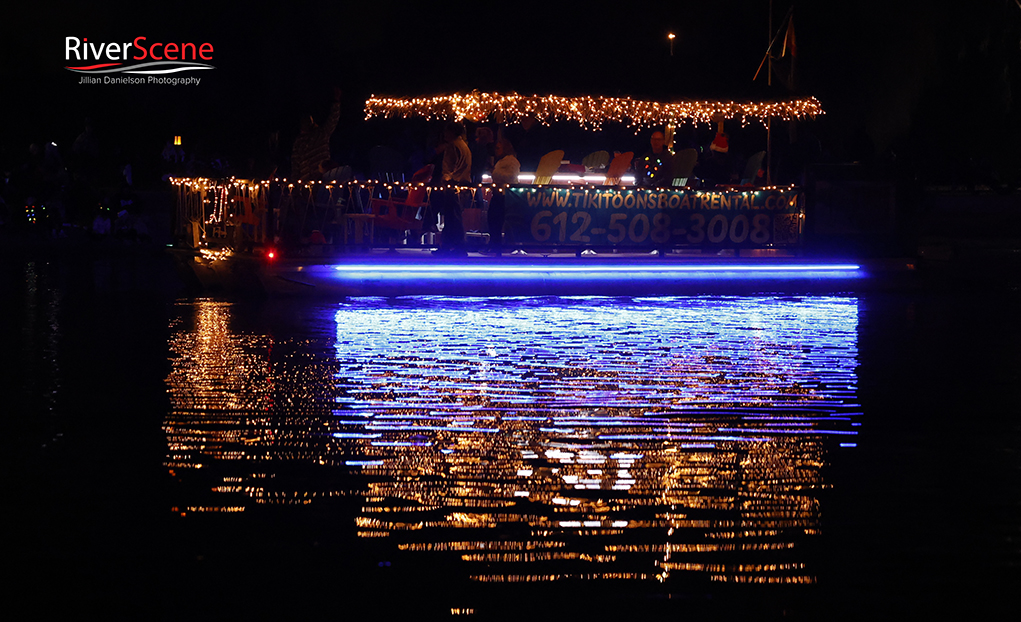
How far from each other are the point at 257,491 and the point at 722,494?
228 centimetres

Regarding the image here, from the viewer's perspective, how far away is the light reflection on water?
554 cm

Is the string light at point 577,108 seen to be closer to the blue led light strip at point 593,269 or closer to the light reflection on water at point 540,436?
the blue led light strip at point 593,269

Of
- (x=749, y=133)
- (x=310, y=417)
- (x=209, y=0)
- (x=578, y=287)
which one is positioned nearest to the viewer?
(x=310, y=417)

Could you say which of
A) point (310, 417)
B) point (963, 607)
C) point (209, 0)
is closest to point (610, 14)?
point (209, 0)

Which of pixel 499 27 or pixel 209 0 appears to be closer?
pixel 499 27

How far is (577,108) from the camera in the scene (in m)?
19.5

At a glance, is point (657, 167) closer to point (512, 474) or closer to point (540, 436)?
point (540, 436)

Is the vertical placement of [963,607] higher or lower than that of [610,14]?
lower

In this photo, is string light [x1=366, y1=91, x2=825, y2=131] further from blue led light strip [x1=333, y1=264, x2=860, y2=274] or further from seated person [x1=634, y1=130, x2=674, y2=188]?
blue led light strip [x1=333, y1=264, x2=860, y2=274]

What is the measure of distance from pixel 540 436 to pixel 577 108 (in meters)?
12.5

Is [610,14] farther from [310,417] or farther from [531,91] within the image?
[310,417]

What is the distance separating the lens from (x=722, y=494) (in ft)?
20.8

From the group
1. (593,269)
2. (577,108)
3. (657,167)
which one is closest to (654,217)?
(593,269)

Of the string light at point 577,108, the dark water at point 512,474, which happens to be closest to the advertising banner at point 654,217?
the string light at point 577,108
